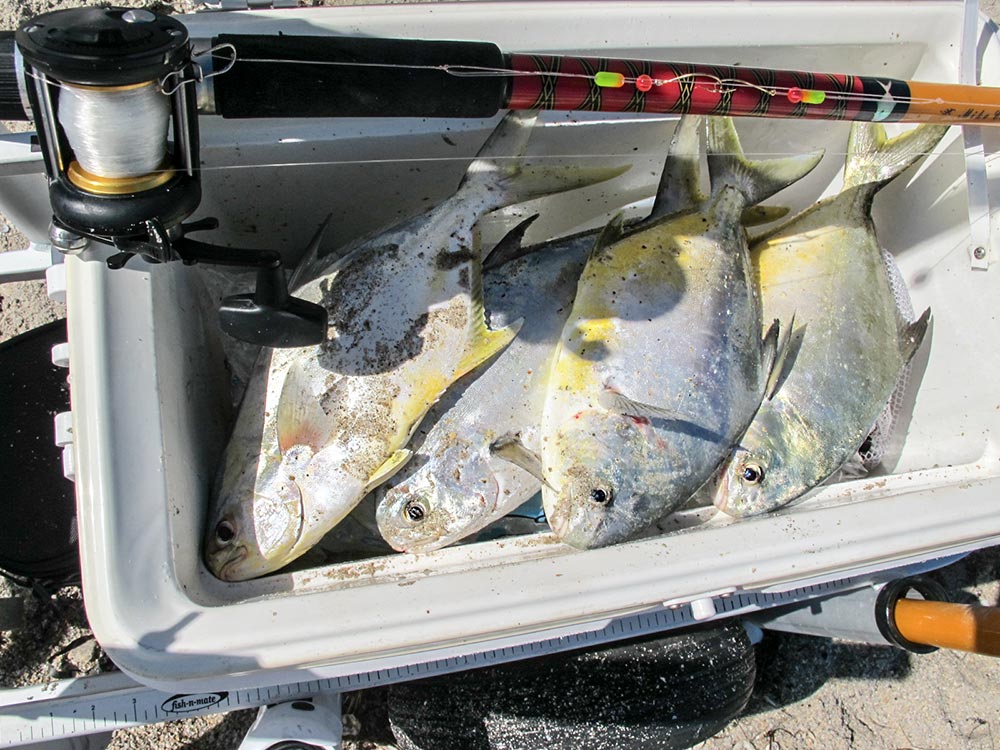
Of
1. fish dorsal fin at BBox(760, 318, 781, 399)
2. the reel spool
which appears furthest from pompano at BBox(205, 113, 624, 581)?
fish dorsal fin at BBox(760, 318, 781, 399)

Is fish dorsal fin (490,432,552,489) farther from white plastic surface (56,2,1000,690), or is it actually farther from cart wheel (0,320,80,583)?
cart wheel (0,320,80,583)

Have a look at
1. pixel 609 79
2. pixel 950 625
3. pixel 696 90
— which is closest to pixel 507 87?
pixel 609 79

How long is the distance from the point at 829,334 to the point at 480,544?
0.80 metres

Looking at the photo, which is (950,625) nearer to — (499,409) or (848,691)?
(848,691)

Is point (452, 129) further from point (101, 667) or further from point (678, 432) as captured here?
point (101, 667)

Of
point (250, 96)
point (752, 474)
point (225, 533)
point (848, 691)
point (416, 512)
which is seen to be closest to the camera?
point (250, 96)

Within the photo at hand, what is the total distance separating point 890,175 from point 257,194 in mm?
1236

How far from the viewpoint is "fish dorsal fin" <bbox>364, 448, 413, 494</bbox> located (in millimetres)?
1299

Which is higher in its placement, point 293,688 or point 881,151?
point 881,151

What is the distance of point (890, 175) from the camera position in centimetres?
160

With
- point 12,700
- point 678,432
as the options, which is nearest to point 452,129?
point 678,432

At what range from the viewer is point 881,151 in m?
1.60

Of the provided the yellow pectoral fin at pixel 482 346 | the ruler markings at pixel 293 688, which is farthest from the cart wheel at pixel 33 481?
the yellow pectoral fin at pixel 482 346

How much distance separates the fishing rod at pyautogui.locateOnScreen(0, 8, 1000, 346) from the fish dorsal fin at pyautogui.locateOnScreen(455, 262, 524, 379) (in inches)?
10.5
